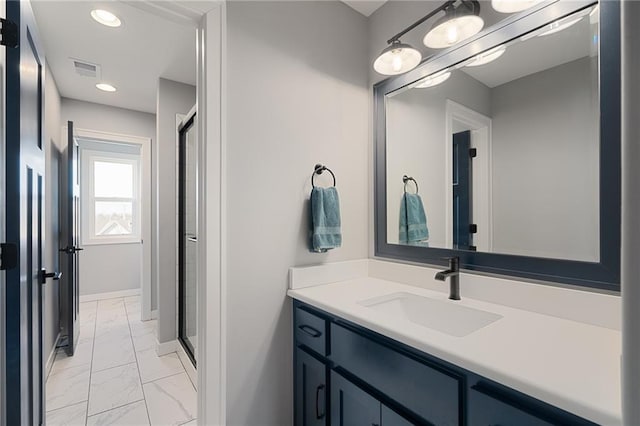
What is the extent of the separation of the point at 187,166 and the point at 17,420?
1.97m

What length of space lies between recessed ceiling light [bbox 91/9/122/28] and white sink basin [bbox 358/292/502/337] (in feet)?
7.23

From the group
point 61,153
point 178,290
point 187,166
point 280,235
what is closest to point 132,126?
point 61,153

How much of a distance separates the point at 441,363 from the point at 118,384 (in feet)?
7.56

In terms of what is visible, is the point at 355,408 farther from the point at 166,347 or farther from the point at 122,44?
the point at 122,44

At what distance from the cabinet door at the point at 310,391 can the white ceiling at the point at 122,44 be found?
1.62 meters

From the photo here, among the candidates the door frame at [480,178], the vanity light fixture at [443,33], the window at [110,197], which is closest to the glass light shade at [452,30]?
the vanity light fixture at [443,33]

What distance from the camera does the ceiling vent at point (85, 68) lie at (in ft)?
7.94

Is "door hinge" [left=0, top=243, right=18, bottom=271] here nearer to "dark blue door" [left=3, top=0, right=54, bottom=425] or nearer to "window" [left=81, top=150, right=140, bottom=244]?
"dark blue door" [left=3, top=0, right=54, bottom=425]

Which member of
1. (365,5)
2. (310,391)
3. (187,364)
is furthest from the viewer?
(187,364)

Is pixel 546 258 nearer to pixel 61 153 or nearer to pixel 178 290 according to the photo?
pixel 178 290

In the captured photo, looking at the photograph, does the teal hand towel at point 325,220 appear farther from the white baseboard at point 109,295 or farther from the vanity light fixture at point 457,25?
the white baseboard at point 109,295

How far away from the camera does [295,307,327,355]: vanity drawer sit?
4.19ft

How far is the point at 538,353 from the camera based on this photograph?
0.82 m

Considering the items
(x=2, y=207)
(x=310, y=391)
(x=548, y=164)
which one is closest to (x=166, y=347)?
(x=310, y=391)
